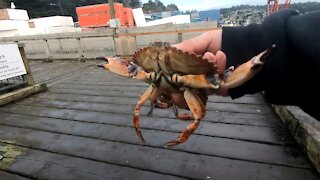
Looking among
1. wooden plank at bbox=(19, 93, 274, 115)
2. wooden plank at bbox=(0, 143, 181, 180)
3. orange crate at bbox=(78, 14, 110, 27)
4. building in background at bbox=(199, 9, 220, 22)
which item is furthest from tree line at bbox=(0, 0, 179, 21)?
wooden plank at bbox=(0, 143, 181, 180)

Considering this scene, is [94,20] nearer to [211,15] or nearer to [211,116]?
[211,116]

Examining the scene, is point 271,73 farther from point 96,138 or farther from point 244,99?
point 244,99

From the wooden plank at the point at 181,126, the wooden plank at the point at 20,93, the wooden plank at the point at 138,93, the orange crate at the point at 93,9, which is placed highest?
the orange crate at the point at 93,9

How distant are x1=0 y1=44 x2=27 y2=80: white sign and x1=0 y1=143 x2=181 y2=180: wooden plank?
2.72m

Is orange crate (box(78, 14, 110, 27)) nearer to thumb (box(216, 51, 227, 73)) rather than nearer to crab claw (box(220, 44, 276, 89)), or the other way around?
thumb (box(216, 51, 227, 73))

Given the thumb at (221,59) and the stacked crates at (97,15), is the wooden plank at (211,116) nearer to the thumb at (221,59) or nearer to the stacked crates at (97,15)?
the thumb at (221,59)

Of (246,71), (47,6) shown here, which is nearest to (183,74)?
(246,71)

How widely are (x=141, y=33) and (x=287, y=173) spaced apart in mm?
7562

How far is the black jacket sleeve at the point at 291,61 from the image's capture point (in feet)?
4.33

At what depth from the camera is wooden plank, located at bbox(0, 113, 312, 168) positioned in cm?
237

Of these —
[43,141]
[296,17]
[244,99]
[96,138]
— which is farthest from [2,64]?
[296,17]

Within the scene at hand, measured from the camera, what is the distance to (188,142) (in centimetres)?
277

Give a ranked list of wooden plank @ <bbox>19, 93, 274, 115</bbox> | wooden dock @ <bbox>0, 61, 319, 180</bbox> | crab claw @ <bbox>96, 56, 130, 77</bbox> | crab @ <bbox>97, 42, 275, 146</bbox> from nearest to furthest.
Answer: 1. crab @ <bbox>97, 42, 275, 146</bbox>
2. crab claw @ <bbox>96, 56, 130, 77</bbox>
3. wooden dock @ <bbox>0, 61, 319, 180</bbox>
4. wooden plank @ <bbox>19, 93, 274, 115</bbox>

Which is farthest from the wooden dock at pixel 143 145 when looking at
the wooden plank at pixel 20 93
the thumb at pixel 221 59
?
the thumb at pixel 221 59
